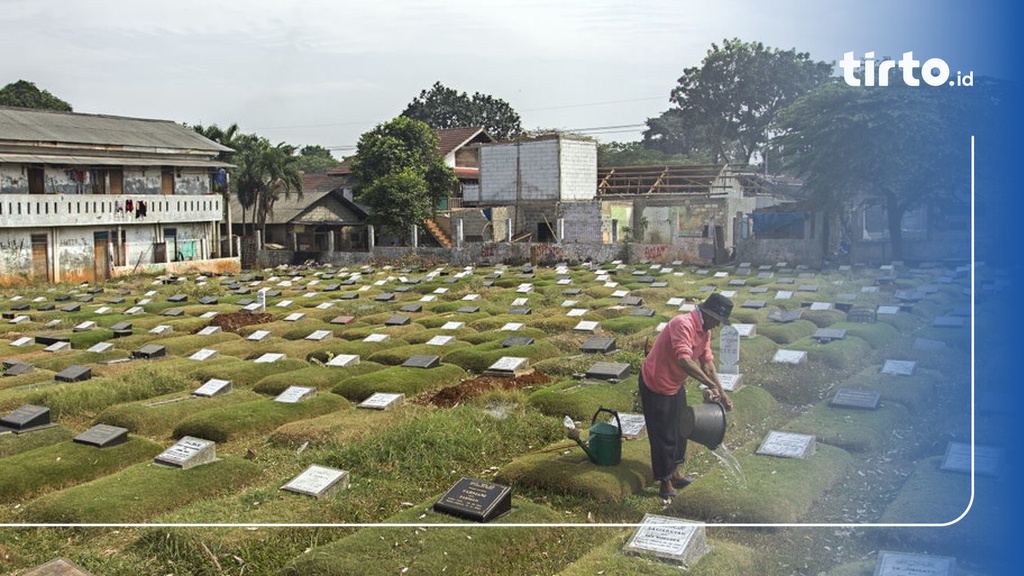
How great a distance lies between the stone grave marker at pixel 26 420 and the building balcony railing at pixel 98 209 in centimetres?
1690

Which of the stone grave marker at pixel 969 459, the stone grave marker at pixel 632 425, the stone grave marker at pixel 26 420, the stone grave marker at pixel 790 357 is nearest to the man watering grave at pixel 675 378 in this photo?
the stone grave marker at pixel 632 425

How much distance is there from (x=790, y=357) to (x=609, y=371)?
1994 millimetres

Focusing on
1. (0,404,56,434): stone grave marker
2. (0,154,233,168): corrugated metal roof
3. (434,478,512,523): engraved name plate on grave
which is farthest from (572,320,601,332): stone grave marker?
(0,154,233,168): corrugated metal roof

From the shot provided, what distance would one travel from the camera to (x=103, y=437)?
7137mm

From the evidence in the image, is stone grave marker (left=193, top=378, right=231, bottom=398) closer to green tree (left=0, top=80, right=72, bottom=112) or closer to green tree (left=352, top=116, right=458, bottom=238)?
green tree (left=352, top=116, right=458, bottom=238)

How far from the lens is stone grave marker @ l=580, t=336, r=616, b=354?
33.7ft

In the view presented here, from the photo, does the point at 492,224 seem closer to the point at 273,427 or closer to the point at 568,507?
the point at 273,427

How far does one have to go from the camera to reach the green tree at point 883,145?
6.31 metres

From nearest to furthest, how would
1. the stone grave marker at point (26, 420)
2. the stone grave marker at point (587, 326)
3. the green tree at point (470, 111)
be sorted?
the stone grave marker at point (26, 420)
the stone grave marker at point (587, 326)
the green tree at point (470, 111)

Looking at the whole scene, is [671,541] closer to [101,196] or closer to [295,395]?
[295,395]

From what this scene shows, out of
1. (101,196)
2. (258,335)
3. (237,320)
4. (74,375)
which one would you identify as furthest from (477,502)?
(101,196)

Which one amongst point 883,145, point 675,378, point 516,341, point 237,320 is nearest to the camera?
point 675,378

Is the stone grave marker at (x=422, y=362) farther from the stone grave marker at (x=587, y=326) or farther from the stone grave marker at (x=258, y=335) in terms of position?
the stone grave marker at (x=258, y=335)

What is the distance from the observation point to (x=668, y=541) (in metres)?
4.86
